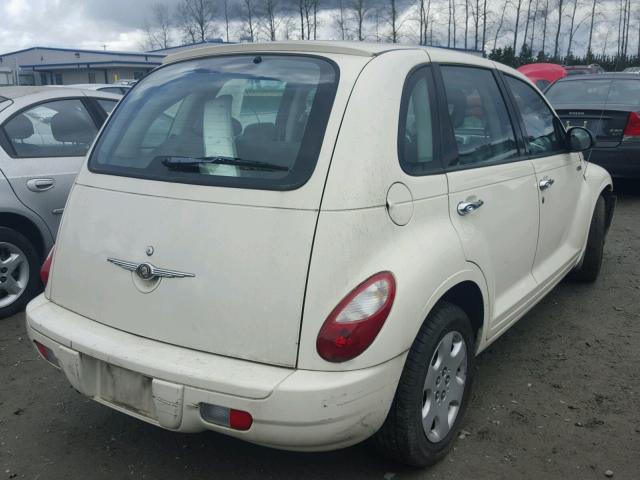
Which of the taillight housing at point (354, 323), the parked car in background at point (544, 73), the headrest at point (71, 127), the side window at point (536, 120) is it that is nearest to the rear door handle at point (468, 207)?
the taillight housing at point (354, 323)

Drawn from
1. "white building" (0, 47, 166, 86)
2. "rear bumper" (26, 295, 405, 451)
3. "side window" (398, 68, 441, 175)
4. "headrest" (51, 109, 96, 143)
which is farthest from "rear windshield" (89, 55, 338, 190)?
"white building" (0, 47, 166, 86)

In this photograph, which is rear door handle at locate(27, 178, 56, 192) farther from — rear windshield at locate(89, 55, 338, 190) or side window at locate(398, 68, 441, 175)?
side window at locate(398, 68, 441, 175)

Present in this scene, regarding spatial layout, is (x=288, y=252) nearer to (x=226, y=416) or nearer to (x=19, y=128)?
(x=226, y=416)

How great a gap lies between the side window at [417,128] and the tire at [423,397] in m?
0.59

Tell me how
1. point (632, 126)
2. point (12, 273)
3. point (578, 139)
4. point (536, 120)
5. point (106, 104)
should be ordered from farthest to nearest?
point (632, 126), point (106, 104), point (12, 273), point (578, 139), point (536, 120)

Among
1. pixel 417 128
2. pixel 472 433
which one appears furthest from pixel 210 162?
pixel 472 433

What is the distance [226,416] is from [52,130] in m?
3.56

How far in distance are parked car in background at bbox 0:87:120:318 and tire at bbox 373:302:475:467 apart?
3185mm

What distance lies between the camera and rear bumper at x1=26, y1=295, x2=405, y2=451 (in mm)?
2080

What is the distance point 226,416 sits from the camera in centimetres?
215

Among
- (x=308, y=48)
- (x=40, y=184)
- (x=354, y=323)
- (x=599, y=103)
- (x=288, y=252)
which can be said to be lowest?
(x=354, y=323)

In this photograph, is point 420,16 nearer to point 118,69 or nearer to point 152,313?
point 118,69

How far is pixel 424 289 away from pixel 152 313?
103cm

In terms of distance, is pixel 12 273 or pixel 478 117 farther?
pixel 12 273
